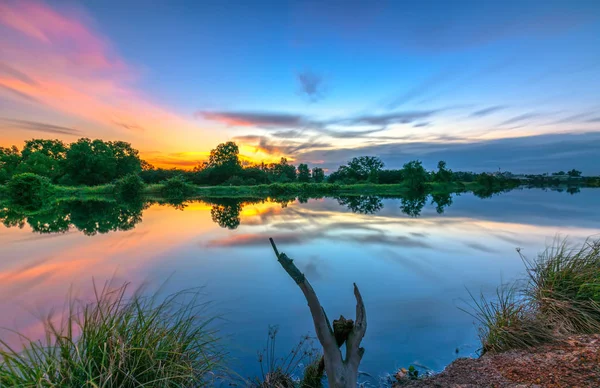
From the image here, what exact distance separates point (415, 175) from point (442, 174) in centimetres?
1659

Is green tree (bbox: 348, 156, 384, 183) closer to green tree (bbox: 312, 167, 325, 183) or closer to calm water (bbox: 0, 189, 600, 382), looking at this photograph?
green tree (bbox: 312, 167, 325, 183)

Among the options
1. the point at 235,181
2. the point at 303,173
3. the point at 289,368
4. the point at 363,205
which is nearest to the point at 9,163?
the point at 235,181

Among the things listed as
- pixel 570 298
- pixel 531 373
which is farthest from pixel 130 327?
pixel 570 298

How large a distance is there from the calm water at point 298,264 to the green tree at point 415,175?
44045 mm

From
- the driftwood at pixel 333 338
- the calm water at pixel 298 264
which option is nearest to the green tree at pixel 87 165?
the calm water at pixel 298 264

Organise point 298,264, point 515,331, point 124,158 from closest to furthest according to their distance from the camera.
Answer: point 515,331, point 298,264, point 124,158

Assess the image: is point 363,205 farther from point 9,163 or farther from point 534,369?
point 9,163

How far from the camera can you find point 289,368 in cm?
429

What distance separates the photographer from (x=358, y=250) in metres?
12.0

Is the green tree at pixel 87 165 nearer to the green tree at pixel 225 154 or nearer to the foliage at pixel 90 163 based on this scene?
the foliage at pixel 90 163

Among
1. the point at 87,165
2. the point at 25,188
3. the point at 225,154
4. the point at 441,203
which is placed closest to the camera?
the point at 441,203

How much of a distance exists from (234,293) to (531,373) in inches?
229

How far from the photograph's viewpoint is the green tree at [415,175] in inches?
2435

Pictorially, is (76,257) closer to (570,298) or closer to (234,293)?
(234,293)
